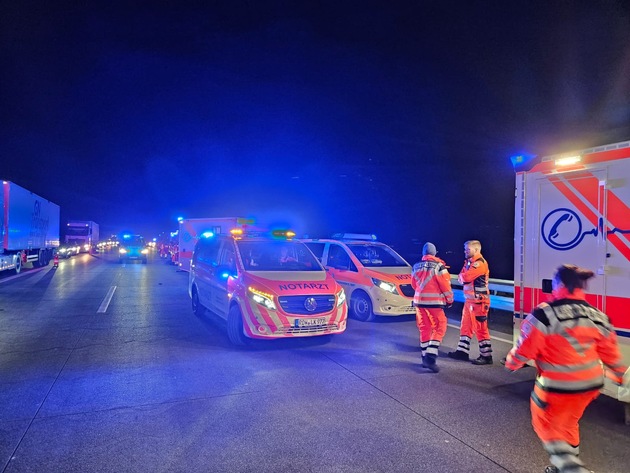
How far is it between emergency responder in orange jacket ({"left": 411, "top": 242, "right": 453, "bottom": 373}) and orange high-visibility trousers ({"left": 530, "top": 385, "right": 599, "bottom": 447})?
3025mm

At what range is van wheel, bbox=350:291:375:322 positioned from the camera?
31.2 feet

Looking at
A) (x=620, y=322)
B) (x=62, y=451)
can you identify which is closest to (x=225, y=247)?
(x=62, y=451)

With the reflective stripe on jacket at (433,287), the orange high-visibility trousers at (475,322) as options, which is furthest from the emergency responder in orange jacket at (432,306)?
the orange high-visibility trousers at (475,322)

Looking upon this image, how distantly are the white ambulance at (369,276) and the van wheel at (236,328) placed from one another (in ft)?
10.6

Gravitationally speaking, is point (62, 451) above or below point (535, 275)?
below

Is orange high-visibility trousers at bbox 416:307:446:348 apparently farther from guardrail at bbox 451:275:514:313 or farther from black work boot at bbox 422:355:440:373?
guardrail at bbox 451:275:514:313

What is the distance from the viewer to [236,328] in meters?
7.25

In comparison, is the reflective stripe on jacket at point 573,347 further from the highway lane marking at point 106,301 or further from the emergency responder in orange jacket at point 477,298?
the highway lane marking at point 106,301

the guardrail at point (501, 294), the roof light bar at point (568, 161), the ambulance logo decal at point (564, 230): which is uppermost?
the roof light bar at point (568, 161)

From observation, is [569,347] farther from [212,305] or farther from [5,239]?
[5,239]

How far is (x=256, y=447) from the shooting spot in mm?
3791

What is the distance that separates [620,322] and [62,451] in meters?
5.20

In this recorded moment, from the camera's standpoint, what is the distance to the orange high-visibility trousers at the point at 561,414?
290 centimetres

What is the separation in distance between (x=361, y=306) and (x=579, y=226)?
568 cm
